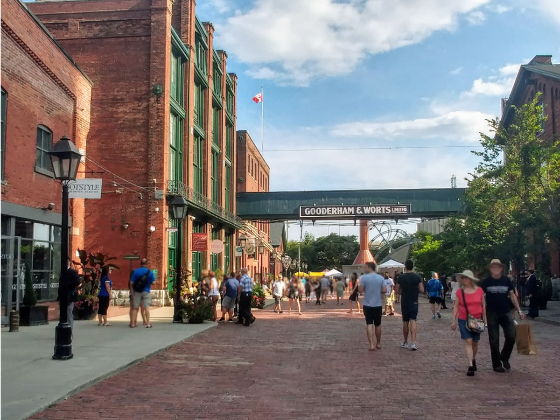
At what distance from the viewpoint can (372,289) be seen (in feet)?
39.6

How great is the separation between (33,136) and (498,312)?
43.6 feet

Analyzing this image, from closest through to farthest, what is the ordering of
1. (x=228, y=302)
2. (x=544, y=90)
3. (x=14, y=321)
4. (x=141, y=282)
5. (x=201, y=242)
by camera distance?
(x=14, y=321)
(x=141, y=282)
(x=228, y=302)
(x=201, y=242)
(x=544, y=90)

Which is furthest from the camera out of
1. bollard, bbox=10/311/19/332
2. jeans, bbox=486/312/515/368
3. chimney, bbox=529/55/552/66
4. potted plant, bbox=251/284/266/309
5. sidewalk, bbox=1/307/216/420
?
chimney, bbox=529/55/552/66

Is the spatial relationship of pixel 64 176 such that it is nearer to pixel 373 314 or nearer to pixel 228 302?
pixel 373 314

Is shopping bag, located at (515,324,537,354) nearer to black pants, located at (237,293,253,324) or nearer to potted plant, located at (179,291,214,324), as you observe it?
black pants, located at (237,293,253,324)

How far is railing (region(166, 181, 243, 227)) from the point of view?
27.7 m

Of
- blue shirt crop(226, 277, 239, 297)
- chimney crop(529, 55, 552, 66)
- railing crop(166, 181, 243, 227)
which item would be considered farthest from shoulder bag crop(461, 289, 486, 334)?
chimney crop(529, 55, 552, 66)

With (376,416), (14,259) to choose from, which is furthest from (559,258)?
(376,416)

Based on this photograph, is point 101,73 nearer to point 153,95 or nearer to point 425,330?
point 153,95

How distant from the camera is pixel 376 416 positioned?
21.6ft

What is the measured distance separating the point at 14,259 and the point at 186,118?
1546 cm

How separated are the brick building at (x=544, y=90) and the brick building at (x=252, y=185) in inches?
727

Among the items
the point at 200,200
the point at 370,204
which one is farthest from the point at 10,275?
the point at 370,204

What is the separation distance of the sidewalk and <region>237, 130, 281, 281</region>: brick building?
26.3 metres
